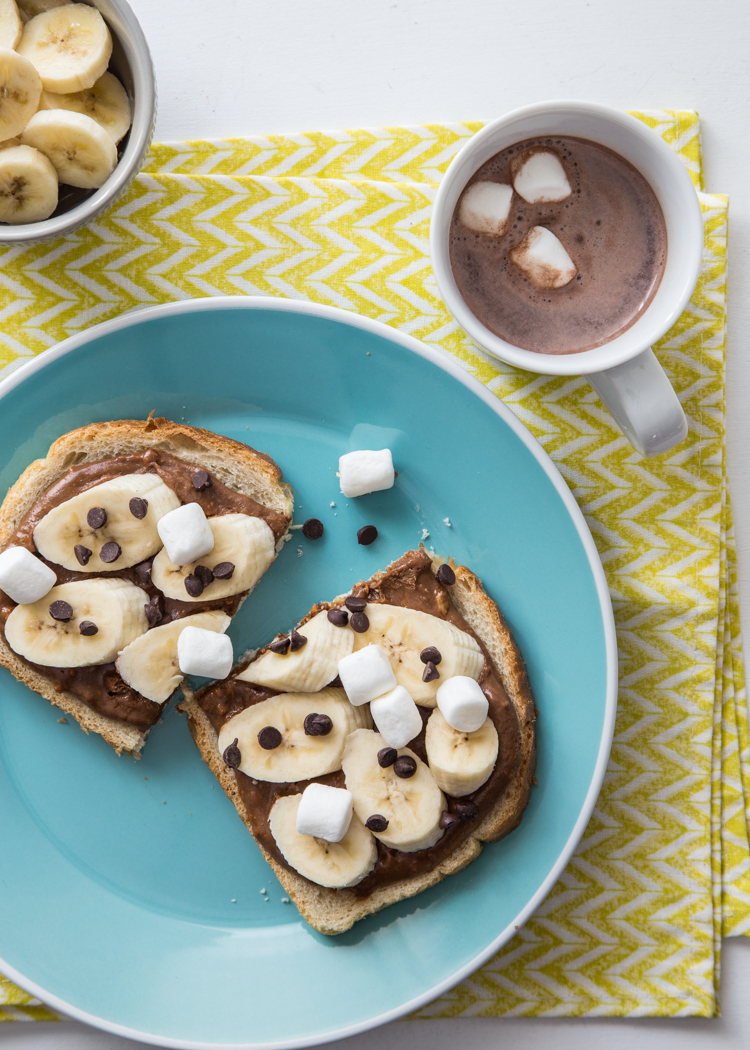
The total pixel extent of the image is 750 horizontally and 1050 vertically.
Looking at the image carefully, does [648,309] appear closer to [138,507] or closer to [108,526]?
[138,507]

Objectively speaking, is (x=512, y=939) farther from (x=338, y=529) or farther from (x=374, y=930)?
(x=338, y=529)

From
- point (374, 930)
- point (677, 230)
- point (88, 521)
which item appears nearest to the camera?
point (677, 230)

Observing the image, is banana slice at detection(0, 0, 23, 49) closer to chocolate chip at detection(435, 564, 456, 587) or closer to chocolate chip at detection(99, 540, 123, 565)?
chocolate chip at detection(99, 540, 123, 565)

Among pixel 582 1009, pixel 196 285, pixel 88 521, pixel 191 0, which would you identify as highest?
pixel 191 0

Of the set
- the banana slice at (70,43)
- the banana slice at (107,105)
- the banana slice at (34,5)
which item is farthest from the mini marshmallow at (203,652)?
the banana slice at (34,5)

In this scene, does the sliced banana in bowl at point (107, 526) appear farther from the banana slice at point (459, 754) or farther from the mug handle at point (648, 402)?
the mug handle at point (648, 402)

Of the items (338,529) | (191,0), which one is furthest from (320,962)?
(191,0)

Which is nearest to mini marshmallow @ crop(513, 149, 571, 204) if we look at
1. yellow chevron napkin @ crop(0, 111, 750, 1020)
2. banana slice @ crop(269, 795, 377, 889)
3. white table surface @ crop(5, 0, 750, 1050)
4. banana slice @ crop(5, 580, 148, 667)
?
yellow chevron napkin @ crop(0, 111, 750, 1020)
